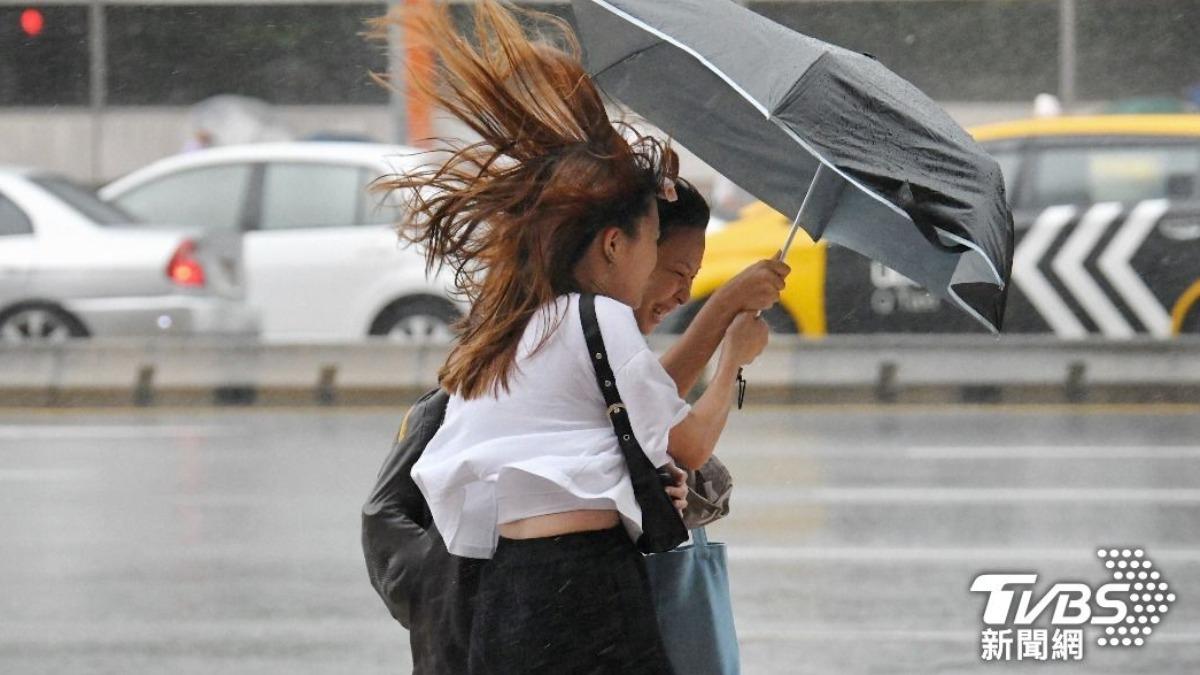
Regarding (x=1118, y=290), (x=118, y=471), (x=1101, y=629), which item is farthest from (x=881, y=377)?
(x=1101, y=629)

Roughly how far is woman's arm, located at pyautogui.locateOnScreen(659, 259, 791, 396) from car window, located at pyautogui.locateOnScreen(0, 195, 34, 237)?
1000 cm

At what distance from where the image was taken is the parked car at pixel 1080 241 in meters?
11.6

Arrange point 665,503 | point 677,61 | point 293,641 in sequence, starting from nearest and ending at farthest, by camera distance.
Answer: point 665,503 → point 677,61 → point 293,641

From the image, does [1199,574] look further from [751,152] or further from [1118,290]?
[1118,290]

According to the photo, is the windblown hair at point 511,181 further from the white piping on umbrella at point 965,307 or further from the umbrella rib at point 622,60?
the white piping on umbrella at point 965,307

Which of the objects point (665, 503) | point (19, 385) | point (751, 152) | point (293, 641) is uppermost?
point (751, 152)

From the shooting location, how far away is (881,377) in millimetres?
12289

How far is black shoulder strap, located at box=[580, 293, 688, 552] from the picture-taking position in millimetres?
2686

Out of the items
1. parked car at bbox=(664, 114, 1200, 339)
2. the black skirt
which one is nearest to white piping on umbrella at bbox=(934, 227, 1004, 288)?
the black skirt

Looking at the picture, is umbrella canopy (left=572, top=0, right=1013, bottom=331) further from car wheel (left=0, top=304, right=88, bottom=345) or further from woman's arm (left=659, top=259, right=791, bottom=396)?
car wheel (left=0, top=304, right=88, bottom=345)

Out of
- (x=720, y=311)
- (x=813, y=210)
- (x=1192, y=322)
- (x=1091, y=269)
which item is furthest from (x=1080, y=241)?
(x=720, y=311)

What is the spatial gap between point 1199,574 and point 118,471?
4980 millimetres

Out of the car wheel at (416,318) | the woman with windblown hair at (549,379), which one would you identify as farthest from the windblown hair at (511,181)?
the car wheel at (416,318)

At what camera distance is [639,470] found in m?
2.69
